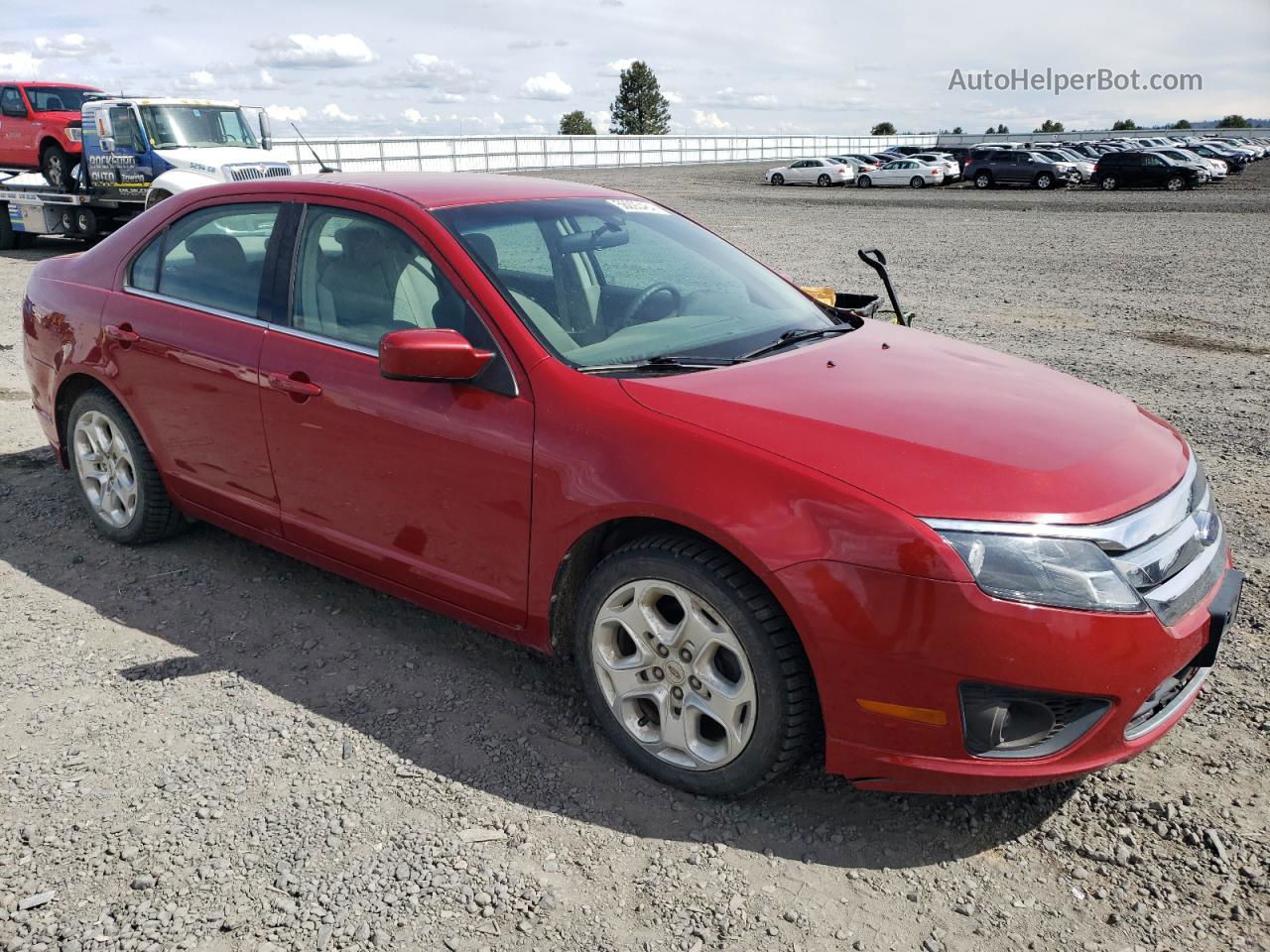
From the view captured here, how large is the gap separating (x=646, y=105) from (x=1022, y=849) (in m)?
108

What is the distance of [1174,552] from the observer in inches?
109

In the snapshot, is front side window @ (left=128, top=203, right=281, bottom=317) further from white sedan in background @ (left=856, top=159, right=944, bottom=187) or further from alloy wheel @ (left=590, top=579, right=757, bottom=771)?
white sedan in background @ (left=856, top=159, right=944, bottom=187)

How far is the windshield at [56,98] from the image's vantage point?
19812 millimetres

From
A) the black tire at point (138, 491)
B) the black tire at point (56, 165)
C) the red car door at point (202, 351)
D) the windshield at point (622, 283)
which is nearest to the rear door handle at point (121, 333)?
the red car door at point (202, 351)

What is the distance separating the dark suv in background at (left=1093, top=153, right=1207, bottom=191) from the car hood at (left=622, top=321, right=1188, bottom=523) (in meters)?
37.4

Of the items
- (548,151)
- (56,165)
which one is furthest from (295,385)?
(548,151)

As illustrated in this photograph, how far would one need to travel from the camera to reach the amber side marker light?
2.60m

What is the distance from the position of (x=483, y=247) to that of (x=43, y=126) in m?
20.1

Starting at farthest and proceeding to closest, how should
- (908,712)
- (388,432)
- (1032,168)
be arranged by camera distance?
(1032,168) → (388,432) → (908,712)

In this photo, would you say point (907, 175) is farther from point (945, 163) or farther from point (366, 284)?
point (366, 284)

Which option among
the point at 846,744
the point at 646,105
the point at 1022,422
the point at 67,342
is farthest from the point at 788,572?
the point at 646,105

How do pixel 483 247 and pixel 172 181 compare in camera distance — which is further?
pixel 172 181

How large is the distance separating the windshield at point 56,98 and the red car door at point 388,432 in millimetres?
19321

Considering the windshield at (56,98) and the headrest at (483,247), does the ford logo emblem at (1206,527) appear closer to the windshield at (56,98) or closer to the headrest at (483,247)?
the headrest at (483,247)
